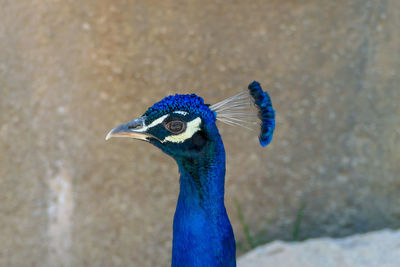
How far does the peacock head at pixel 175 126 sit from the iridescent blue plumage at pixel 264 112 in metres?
0.14

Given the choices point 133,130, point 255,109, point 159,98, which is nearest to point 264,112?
point 255,109

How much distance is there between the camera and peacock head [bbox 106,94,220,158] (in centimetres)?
123

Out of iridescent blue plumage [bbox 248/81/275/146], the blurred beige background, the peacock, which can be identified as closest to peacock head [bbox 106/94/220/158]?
the peacock

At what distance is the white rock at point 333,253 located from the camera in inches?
83.9

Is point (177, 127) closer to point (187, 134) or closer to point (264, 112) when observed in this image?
point (187, 134)

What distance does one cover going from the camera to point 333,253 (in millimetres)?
2199

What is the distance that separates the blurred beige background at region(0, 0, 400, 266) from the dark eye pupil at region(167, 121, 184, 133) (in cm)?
108

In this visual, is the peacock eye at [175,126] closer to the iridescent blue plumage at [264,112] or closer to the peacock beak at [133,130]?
the peacock beak at [133,130]

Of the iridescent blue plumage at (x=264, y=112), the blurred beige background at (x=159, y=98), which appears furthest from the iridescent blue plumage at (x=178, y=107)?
the blurred beige background at (x=159, y=98)

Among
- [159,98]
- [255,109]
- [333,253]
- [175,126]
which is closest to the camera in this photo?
[175,126]

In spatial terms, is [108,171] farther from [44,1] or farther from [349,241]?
[349,241]

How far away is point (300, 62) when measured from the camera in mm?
2320

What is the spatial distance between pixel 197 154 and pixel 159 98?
3.53ft

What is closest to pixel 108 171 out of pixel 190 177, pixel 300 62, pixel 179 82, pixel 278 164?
pixel 179 82
